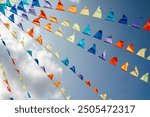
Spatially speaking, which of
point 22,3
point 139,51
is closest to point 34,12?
point 22,3

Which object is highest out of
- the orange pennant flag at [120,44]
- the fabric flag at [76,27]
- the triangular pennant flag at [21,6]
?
the triangular pennant flag at [21,6]

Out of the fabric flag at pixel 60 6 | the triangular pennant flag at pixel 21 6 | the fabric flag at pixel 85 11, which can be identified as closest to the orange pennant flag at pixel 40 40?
the triangular pennant flag at pixel 21 6

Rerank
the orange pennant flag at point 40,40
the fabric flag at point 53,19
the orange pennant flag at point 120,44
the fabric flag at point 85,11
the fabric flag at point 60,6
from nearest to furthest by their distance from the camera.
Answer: the fabric flag at point 85,11 < the fabric flag at point 60,6 < the orange pennant flag at point 120,44 < the fabric flag at point 53,19 < the orange pennant flag at point 40,40

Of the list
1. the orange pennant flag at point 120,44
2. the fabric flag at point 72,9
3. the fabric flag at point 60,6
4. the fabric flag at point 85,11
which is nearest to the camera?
the fabric flag at point 85,11

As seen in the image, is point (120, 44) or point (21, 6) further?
point (21, 6)

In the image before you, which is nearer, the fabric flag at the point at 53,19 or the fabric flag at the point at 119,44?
the fabric flag at the point at 119,44

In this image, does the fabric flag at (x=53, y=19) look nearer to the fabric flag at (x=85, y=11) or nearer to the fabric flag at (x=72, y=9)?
the fabric flag at (x=72, y=9)

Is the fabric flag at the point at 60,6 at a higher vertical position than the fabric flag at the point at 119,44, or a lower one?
higher

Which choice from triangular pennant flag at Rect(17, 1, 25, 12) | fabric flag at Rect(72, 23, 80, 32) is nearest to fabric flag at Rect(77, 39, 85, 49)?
fabric flag at Rect(72, 23, 80, 32)

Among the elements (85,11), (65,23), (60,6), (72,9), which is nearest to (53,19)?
(65,23)

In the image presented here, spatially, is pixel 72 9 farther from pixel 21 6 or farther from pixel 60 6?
pixel 21 6

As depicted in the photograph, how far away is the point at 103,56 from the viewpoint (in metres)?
18.7

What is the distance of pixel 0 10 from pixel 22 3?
4.37ft

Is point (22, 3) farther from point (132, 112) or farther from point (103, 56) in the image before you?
point (132, 112)
